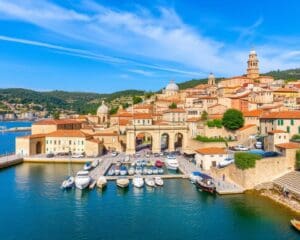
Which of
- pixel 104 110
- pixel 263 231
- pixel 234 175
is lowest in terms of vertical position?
pixel 263 231

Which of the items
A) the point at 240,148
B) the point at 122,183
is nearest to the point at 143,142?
the point at 240,148

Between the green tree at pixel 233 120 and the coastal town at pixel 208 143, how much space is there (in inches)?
6.1

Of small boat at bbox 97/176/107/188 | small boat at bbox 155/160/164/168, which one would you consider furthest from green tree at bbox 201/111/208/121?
small boat at bbox 97/176/107/188

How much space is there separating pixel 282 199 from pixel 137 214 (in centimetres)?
1290

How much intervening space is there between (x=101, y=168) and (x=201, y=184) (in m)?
16.2

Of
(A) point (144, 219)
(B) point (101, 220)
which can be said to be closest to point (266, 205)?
(A) point (144, 219)

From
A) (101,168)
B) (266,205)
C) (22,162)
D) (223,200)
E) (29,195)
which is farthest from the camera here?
(22,162)

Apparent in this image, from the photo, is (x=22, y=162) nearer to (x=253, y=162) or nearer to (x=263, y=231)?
(x=253, y=162)

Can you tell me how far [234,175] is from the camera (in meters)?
40.1

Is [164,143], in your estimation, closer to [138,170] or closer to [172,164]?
[172,164]

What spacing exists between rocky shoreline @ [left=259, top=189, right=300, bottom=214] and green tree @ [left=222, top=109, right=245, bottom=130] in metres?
24.2

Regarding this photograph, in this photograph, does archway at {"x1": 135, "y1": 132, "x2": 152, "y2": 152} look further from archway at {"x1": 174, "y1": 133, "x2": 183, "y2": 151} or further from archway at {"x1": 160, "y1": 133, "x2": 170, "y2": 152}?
archway at {"x1": 174, "y1": 133, "x2": 183, "y2": 151}

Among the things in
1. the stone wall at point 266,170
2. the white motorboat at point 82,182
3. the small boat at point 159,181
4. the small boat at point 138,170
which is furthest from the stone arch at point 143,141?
the stone wall at point 266,170

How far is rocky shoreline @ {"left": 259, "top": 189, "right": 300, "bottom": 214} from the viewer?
31.2 m
